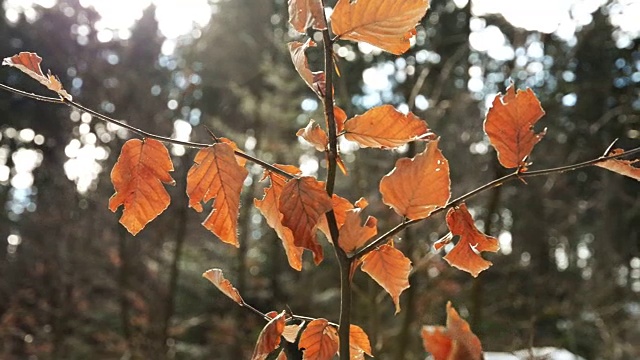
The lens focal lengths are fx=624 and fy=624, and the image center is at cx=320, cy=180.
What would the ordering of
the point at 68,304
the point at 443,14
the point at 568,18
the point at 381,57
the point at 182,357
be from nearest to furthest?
the point at 568,18
the point at 443,14
the point at 381,57
the point at 182,357
the point at 68,304

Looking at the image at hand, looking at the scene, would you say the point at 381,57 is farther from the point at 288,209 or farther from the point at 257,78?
the point at 288,209

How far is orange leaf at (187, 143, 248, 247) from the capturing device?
0.36 meters

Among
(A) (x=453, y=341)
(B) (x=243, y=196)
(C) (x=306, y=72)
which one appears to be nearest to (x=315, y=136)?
(C) (x=306, y=72)

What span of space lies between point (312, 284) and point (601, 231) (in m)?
2.57

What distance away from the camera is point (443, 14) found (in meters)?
3.87

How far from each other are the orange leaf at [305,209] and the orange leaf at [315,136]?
0.04m

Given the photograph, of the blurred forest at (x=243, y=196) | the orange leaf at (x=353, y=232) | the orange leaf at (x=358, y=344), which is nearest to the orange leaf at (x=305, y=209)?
the orange leaf at (x=353, y=232)

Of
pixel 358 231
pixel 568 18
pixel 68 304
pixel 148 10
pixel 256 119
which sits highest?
pixel 148 10

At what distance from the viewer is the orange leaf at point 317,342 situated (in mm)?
405

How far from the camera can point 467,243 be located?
1.30 feet

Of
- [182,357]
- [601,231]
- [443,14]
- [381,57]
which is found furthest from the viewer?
[601,231]

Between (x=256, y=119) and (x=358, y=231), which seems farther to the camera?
(x=256, y=119)

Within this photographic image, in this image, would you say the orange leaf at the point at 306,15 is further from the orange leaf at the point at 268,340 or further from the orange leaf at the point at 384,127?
the orange leaf at the point at 268,340

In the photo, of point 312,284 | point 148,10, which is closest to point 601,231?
point 312,284
